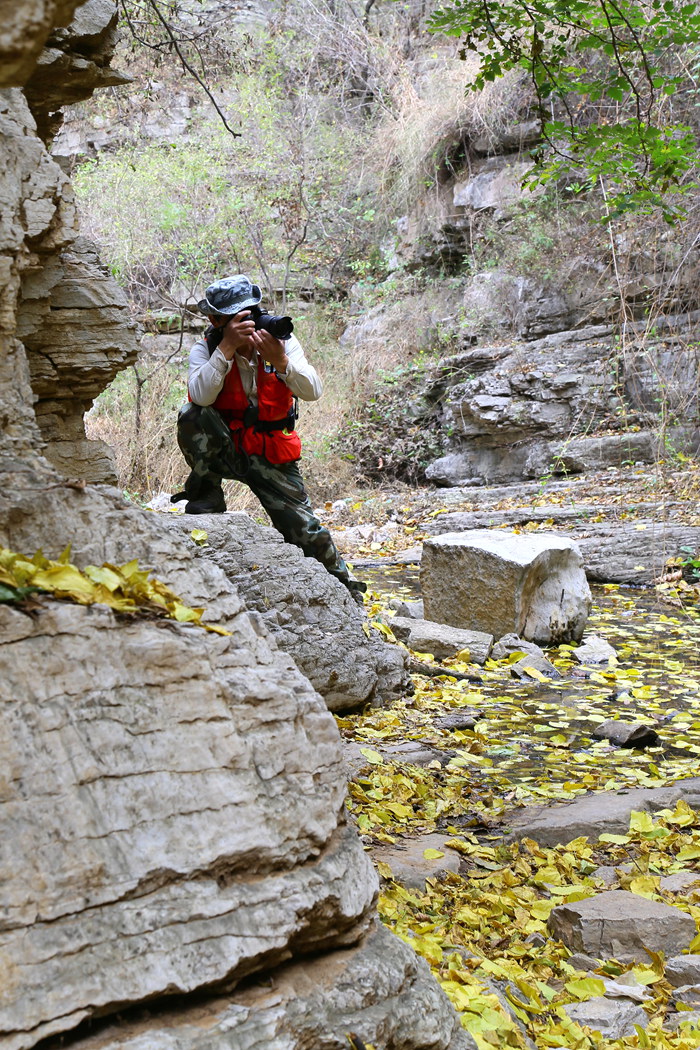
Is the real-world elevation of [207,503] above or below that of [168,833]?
above

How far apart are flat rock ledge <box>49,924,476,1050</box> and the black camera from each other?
2.74m

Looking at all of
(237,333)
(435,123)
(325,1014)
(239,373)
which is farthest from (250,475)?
(435,123)

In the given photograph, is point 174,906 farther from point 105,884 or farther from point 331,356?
point 331,356

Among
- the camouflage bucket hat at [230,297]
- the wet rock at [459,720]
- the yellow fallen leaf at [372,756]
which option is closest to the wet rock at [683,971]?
the yellow fallen leaf at [372,756]

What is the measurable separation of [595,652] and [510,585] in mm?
701

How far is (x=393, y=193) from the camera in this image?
15391mm

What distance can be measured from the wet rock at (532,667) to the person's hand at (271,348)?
98.0 inches

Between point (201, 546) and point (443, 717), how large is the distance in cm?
155

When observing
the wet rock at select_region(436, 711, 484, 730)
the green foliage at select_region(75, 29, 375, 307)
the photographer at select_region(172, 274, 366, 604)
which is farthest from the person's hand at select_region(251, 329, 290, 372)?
the green foliage at select_region(75, 29, 375, 307)

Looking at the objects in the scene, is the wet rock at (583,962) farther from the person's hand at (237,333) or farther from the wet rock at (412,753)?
the person's hand at (237,333)

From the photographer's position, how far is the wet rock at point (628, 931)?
7.83 ft

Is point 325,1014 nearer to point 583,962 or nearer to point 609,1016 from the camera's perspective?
point 609,1016

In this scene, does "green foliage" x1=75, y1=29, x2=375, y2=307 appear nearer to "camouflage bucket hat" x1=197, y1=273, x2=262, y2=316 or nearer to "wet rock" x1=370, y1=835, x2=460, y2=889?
"camouflage bucket hat" x1=197, y1=273, x2=262, y2=316

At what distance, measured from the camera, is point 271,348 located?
13.1 feet
